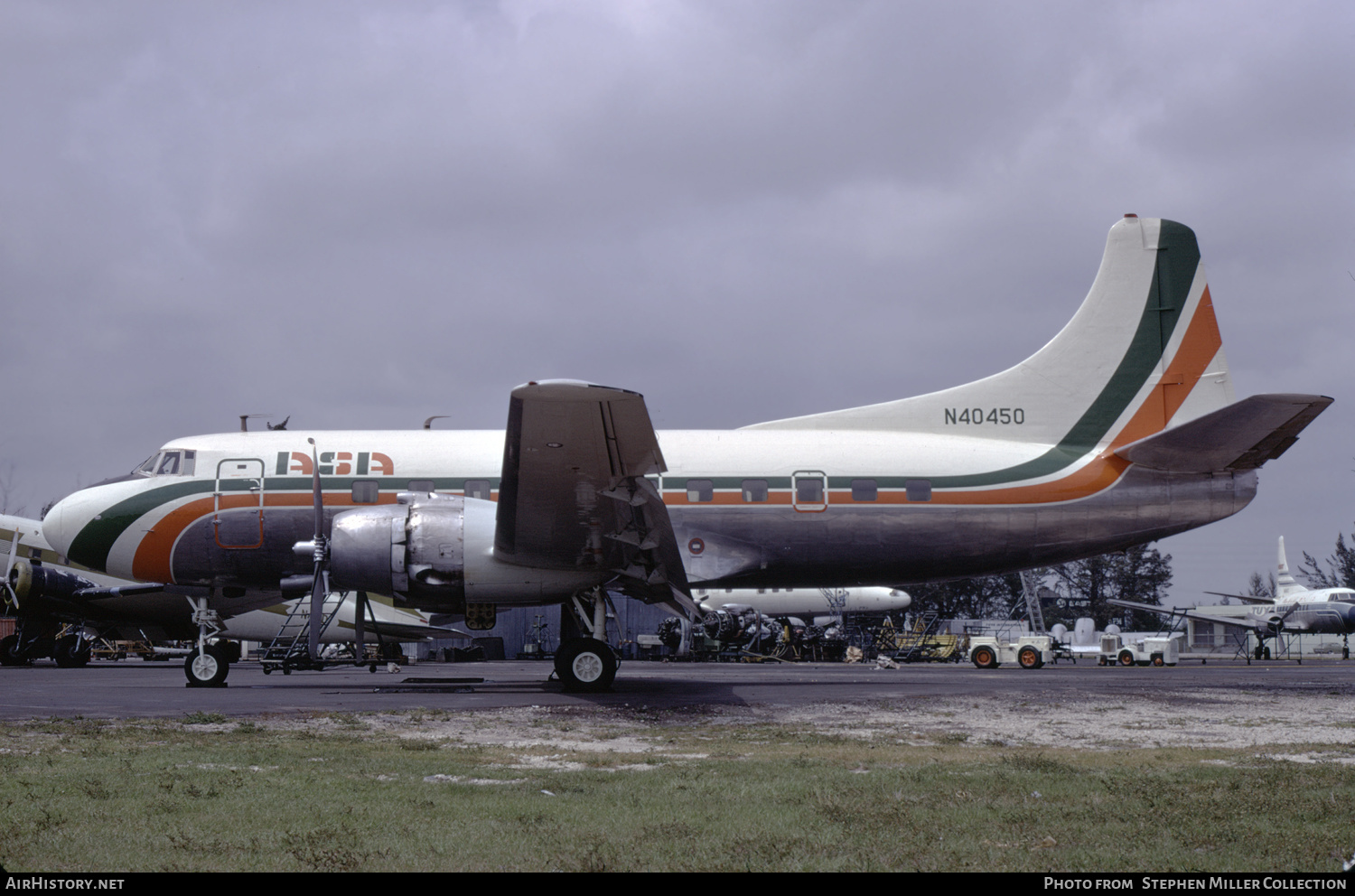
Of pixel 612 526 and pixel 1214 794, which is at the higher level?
pixel 612 526

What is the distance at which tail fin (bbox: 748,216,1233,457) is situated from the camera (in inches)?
660

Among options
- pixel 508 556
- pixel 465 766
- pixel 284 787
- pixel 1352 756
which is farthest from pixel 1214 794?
pixel 508 556

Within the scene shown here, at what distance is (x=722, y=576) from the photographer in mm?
15930

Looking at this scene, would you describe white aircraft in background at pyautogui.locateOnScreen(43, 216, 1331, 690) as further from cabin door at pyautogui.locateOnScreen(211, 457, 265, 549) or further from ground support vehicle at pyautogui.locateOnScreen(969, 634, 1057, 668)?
ground support vehicle at pyautogui.locateOnScreen(969, 634, 1057, 668)

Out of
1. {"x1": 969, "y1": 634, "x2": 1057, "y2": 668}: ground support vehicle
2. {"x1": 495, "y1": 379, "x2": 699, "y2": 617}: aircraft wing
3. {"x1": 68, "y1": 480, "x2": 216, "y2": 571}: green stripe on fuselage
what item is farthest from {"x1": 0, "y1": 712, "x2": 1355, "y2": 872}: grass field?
{"x1": 969, "y1": 634, "x2": 1057, "y2": 668}: ground support vehicle

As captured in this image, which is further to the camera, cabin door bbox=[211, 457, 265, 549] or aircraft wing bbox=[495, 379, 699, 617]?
cabin door bbox=[211, 457, 265, 549]

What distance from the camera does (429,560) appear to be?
13562 millimetres

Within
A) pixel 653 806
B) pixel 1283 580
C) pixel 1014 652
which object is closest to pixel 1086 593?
pixel 1283 580

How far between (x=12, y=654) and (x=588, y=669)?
22909mm

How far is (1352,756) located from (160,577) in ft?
53.3

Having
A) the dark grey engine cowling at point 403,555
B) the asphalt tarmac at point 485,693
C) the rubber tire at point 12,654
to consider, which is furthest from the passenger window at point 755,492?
the rubber tire at point 12,654

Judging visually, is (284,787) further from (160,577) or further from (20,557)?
(20,557)

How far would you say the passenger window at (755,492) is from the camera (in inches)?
630

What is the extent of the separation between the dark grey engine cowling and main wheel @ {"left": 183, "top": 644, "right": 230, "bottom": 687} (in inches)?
Result: 158
